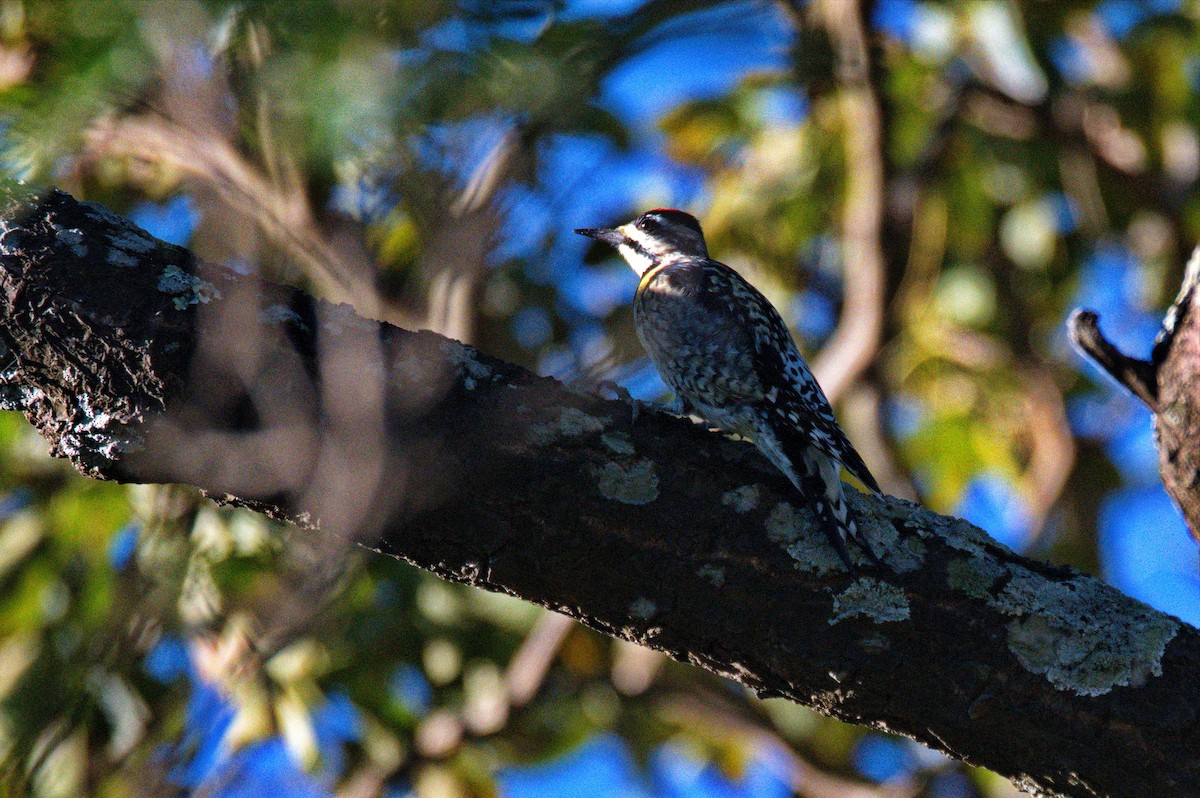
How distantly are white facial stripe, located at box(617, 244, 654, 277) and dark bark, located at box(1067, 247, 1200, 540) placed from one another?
264 centimetres

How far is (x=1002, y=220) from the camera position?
6473 millimetres

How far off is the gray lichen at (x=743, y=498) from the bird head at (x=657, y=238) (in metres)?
2.71

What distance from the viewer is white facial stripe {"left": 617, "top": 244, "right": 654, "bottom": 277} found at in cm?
541

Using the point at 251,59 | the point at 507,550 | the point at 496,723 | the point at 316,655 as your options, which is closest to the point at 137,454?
the point at 507,550

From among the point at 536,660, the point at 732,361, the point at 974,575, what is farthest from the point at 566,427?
the point at 536,660

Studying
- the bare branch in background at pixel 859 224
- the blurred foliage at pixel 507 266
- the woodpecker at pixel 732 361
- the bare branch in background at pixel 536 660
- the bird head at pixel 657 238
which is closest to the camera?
the blurred foliage at pixel 507 266

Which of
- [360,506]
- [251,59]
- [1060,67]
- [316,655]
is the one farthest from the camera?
[1060,67]

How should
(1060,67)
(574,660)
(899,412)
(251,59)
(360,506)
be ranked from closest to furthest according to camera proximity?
1. (251,59)
2. (360,506)
3. (574,660)
4. (1060,67)
5. (899,412)

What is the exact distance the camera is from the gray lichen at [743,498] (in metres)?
2.64

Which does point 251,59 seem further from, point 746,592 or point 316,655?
point 316,655

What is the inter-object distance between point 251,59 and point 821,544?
1.48 m

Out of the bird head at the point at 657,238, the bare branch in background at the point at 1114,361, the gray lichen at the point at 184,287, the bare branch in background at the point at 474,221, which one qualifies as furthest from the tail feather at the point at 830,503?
the bird head at the point at 657,238

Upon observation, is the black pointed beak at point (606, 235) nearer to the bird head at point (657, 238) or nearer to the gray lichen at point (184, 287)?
the bird head at point (657, 238)

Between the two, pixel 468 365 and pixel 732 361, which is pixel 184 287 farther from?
pixel 732 361
